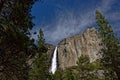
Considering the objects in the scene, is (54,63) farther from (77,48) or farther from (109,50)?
(109,50)

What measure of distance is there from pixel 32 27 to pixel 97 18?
27.5 meters

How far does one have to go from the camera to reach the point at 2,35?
13641 mm

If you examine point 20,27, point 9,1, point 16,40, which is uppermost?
point 9,1

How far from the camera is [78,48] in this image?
113312 millimetres

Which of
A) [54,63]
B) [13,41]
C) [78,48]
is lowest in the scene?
[13,41]

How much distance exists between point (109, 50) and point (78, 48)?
76013 mm

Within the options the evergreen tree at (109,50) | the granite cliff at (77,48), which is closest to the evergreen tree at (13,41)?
the evergreen tree at (109,50)

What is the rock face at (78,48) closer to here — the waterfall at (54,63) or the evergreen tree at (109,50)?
the waterfall at (54,63)

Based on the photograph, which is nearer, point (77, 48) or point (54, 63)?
point (54, 63)

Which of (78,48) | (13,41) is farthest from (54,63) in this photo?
(13,41)

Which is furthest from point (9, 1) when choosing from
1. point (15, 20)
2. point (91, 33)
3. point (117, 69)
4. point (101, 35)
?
point (91, 33)

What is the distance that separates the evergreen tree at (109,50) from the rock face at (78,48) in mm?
70051

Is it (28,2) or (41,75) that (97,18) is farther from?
(28,2)

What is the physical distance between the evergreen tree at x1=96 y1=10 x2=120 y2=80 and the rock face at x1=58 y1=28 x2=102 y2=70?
70.1 metres
